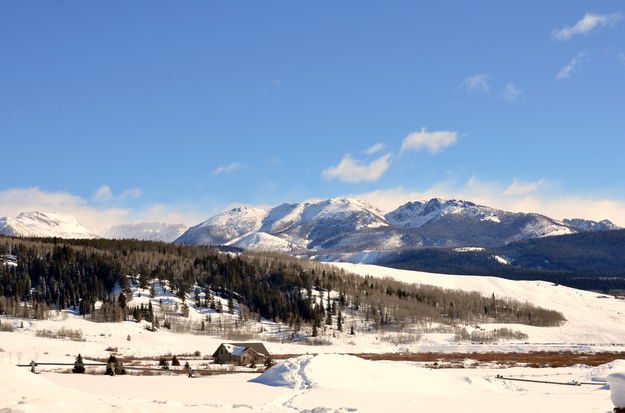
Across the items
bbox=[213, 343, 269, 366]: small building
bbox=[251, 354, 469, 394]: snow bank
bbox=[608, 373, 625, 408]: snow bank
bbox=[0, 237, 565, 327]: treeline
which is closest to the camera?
bbox=[608, 373, 625, 408]: snow bank

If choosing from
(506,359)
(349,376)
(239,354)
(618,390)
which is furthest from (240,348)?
(618,390)

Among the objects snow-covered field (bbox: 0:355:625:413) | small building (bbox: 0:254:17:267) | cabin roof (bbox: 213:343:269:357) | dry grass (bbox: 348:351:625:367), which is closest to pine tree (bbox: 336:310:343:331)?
dry grass (bbox: 348:351:625:367)

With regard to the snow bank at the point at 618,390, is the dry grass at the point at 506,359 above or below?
below

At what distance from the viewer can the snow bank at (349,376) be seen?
137ft

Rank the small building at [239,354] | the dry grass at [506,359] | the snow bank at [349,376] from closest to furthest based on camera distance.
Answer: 1. the snow bank at [349,376]
2. the small building at [239,354]
3. the dry grass at [506,359]

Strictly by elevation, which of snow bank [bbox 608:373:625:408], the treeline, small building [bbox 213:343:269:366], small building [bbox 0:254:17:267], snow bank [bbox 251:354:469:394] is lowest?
small building [bbox 213:343:269:366]

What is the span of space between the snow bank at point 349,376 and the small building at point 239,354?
115 ft

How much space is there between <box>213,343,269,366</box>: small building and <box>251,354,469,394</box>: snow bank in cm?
3514

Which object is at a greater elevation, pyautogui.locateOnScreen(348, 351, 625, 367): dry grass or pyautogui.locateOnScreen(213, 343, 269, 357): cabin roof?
pyautogui.locateOnScreen(213, 343, 269, 357): cabin roof

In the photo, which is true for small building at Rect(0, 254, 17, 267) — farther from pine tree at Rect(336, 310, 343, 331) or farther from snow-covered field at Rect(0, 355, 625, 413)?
snow-covered field at Rect(0, 355, 625, 413)

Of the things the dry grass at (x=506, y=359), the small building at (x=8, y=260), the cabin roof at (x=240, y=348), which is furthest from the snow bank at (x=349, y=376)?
the small building at (x=8, y=260)

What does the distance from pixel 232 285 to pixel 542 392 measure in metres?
→ 153

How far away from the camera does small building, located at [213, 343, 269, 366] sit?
8056cm

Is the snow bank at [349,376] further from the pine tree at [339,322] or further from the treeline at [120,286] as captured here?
the pine tree at [339,322]
